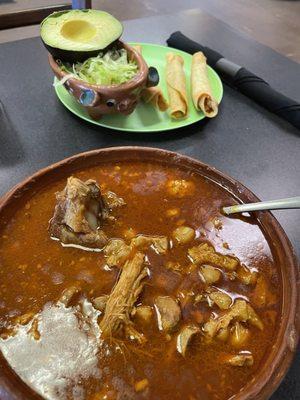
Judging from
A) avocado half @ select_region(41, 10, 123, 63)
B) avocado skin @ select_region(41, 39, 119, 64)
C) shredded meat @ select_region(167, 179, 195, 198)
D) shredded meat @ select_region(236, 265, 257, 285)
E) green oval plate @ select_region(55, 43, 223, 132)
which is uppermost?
avocado half @ select_region(41, 10, 123, 63)

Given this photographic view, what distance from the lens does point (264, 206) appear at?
1032mm

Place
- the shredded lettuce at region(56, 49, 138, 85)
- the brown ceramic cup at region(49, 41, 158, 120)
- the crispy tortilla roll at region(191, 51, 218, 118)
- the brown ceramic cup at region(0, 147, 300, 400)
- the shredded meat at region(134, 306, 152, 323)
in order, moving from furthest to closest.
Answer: the crispy tortilla roll at region(191, 51, 218, 118) < the shredded lettuce at region(56, 49, 138, 85) < the brown ceramic cup at region(49, 41, 158, 120) < the shredded meat at region(134, 306, 152, 323) < the brown ceramic cup at region(0, 147, 300, 400)

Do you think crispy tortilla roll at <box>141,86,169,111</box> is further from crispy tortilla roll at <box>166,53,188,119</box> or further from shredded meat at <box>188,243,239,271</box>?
shredded meat at <box>188,243,239,271</box>

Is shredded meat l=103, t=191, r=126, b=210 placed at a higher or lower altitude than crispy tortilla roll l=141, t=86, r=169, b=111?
→ higher

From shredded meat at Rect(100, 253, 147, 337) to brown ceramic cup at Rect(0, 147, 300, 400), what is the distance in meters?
0.18

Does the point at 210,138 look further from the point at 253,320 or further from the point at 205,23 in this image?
the point at 205,23

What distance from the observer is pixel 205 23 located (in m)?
2.44

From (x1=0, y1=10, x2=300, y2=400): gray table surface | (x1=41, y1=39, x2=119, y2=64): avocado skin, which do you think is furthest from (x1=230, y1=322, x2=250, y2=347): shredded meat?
(x1=41, y1=39, x2=119, y2=64): avocado skin

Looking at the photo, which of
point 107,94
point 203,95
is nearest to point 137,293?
point 107,94

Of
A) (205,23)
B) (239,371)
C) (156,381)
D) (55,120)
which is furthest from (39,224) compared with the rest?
(205,23)

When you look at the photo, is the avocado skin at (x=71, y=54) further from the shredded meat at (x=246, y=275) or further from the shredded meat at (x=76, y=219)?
the shredded meat at (x=246, y=275)

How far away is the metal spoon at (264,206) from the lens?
3.37 ft

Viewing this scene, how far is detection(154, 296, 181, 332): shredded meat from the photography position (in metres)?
0.84

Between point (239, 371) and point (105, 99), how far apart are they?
39.8 inches
